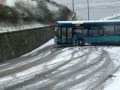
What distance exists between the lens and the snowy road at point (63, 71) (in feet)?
71.0

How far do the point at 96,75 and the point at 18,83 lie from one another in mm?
4789

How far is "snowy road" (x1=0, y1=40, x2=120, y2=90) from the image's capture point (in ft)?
71.0

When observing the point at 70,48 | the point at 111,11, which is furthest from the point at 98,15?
the point at 70,48

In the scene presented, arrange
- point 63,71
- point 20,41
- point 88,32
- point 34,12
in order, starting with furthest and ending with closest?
point 34,12
point 88,32
point 20,41
point 63,71

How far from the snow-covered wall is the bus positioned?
2399mm

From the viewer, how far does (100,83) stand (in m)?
21.8

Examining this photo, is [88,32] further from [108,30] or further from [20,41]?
[20,41]

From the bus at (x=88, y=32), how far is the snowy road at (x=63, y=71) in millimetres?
3100

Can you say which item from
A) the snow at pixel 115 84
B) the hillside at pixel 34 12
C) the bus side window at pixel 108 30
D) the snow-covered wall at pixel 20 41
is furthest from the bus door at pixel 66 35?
the snow at pixel 115 84

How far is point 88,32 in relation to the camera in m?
44.8

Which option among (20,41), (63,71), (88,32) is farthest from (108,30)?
(63,71)

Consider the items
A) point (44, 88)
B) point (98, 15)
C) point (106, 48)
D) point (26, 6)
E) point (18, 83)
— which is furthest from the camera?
point (98, 15)

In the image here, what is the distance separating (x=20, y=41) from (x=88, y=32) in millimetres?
8132

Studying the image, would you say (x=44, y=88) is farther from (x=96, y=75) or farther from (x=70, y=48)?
(x=70, y=48)
